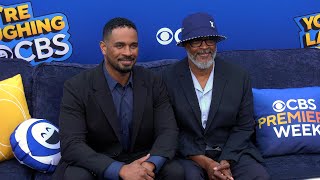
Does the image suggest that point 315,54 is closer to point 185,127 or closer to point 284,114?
point 284,114

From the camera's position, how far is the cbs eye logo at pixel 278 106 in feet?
9.11

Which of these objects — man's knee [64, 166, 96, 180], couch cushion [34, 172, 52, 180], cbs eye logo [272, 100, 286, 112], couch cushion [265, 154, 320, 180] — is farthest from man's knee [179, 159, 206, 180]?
couch cushion [34, 172, 52, 180]

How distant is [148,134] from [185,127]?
248mm

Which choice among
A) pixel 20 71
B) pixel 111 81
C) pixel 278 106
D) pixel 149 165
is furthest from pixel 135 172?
pixel 20 71

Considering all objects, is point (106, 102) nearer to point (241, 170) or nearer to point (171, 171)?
point (171, 171)

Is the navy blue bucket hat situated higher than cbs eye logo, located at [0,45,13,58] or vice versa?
the navy blue bucket hat

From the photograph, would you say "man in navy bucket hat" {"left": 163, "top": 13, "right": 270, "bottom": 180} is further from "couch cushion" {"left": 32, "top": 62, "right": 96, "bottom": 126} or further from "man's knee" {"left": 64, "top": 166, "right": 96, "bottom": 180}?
"couch cushion" {"left": 32, "top": 62, "right": 96, "bottom": 126}

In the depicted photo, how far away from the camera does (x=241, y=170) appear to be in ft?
8.27

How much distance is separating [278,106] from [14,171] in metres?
1.56

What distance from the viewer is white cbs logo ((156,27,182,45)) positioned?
331cm

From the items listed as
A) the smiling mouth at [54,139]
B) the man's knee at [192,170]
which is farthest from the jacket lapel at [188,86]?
the smiling mouth at [54,139]

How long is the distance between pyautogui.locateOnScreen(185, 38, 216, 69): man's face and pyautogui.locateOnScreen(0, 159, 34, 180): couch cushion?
1114 mm

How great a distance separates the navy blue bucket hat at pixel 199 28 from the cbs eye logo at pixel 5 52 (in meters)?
1.31

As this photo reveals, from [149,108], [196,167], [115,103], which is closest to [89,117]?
[115,103]
